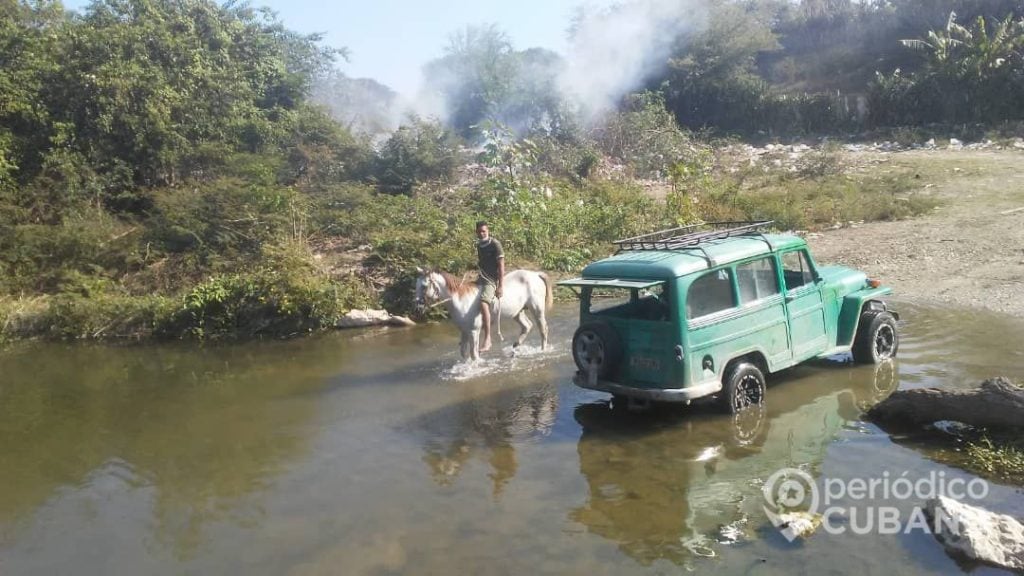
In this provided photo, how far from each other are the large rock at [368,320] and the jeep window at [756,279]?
743 centimetres

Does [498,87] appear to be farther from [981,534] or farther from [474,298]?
[981,534]

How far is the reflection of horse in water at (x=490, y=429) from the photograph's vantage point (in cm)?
754

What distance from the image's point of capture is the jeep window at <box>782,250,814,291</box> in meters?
8.88

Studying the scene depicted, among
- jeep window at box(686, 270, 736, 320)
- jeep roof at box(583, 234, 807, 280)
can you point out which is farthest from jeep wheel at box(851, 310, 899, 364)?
jeep window at box(686, 270, 736, 320)

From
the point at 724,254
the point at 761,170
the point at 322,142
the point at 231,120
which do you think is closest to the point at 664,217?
the point at 761,170

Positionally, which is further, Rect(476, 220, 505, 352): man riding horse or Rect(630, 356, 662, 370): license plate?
Rect(476, 220, 505, 352): man riding horse

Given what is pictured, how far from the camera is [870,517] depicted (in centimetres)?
588

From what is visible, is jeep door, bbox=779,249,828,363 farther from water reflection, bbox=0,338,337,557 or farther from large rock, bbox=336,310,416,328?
large rock, bbox=336,310,416,328

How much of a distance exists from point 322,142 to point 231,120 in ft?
9.08

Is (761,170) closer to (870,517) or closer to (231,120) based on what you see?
(231,120)

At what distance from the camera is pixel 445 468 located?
7566 millimetres

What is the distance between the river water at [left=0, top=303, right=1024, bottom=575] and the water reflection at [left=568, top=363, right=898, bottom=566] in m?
0.02

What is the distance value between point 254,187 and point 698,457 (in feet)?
44.6

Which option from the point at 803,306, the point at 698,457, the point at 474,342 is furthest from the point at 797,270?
the point at 474,342
